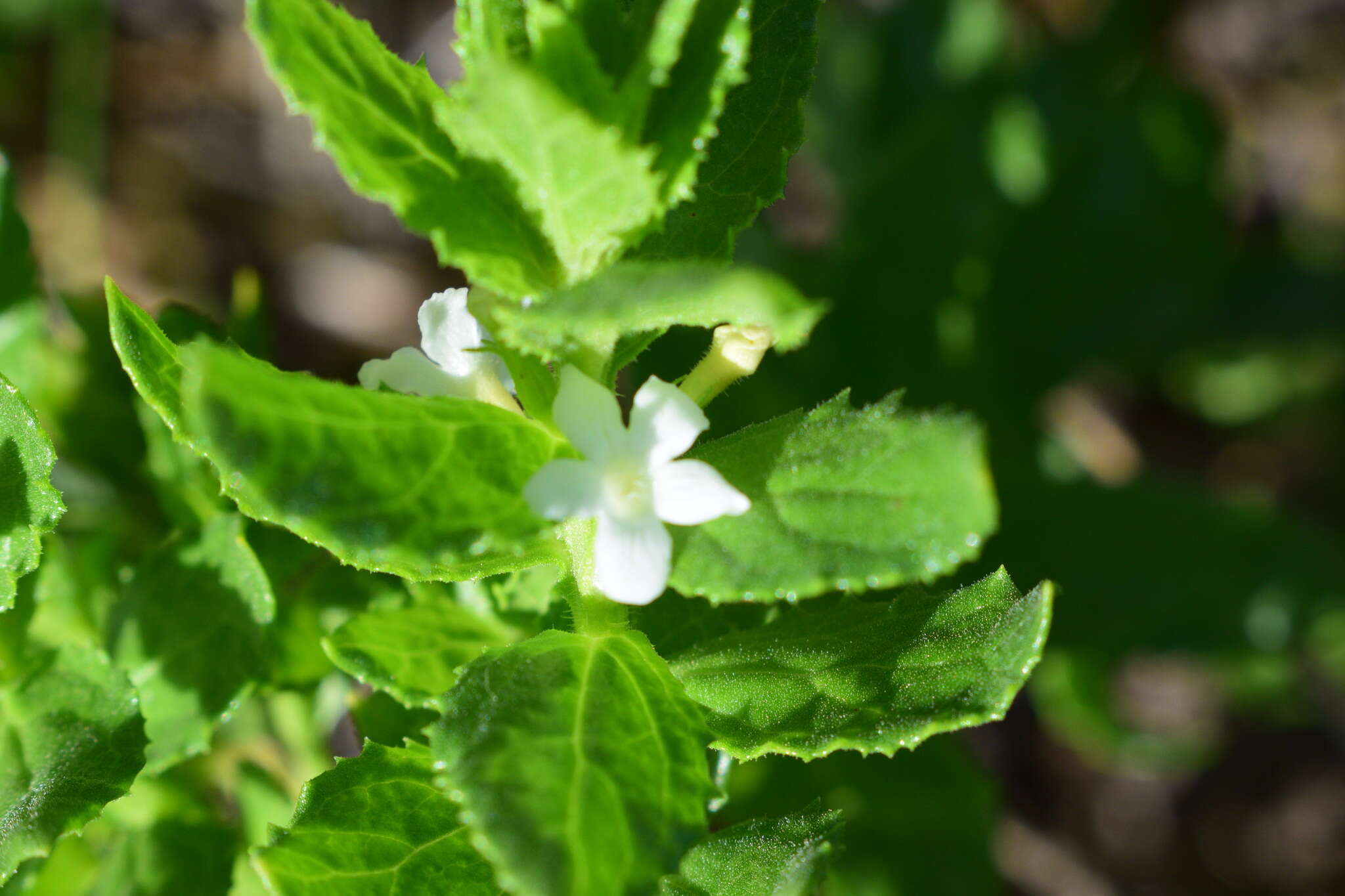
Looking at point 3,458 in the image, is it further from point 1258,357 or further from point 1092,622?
point 1258,357

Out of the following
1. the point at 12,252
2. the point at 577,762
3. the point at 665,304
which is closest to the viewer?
the point at 665,304

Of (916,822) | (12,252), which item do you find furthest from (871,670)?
(916,822)

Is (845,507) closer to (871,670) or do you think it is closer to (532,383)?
Result: (871,670)

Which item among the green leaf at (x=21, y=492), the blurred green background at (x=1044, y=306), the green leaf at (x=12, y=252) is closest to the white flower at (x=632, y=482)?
the green leaf at (x=21, y=492)

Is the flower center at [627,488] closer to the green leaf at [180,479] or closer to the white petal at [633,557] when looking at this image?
the white petal at [633,557]

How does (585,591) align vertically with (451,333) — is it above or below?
below
